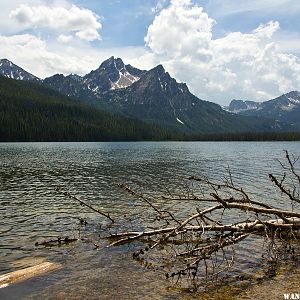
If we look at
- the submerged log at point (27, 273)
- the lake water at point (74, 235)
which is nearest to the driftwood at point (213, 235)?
the lake water at point (74, 235)

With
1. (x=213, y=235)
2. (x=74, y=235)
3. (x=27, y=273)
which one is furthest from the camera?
(x=74, y=235)

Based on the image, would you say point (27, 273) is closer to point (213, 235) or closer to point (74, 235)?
point (74, 235)

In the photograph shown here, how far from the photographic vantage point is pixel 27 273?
Answer: 46.0 ft

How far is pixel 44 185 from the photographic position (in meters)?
44.1

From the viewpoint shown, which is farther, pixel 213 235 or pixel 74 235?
pixel 74 235

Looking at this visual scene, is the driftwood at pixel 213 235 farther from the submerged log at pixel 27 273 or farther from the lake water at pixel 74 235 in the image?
the submerged log at pixel 27 273

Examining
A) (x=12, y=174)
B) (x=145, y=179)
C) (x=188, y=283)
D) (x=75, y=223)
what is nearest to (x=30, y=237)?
(x=75, y=223)

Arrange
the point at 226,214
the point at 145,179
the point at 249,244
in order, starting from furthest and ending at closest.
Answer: the point at 145,179
the point at 226,214
the point at 249,244

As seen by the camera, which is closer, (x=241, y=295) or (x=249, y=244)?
(x=241, y=295)

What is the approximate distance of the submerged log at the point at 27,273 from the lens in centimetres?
1303

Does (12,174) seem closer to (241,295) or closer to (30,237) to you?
(30,237)

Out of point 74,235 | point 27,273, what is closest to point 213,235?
point 27,273

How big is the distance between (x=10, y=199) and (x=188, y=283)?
25757mm

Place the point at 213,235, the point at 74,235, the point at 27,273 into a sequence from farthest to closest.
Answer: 1. the point at 74,235
2. the point at 213,235
3. the point at 27,273
